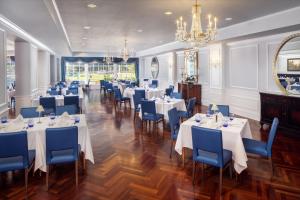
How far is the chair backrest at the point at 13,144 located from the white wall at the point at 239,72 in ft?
21.8

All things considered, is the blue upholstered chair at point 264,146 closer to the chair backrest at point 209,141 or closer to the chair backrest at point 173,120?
the chair backrest at point 209,141

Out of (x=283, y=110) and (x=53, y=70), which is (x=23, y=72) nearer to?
(x=53, y=70)

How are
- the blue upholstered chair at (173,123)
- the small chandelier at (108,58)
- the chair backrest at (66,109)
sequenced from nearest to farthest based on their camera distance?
the blue upholstered chair at (173,123), the chair backrest at (66,109), the small chandelier at (108,58)

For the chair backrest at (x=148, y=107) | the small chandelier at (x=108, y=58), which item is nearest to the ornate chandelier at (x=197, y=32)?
the chair backrest at (x=148, y=107)

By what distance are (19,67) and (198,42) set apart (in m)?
6.86

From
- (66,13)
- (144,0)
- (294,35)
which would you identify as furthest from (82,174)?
(294,35)

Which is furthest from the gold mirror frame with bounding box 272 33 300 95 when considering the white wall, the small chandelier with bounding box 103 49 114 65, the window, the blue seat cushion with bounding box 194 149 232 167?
the window

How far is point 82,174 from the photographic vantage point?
3799mm

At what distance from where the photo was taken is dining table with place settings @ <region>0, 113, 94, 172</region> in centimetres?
356

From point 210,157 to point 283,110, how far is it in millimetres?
3901

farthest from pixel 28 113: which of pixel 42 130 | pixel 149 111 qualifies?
pixel 149 111

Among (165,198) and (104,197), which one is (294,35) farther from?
(104,197)

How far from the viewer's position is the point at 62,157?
3348 millimetres

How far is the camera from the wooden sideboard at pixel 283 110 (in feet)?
19.2
